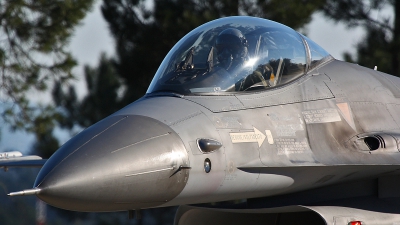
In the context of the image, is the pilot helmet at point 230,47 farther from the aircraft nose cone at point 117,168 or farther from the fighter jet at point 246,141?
the aircraft nose cone at point 117,168

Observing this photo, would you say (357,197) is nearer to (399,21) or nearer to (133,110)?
(133,110)

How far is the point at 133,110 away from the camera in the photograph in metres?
4.98

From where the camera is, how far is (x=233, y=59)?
5.64m

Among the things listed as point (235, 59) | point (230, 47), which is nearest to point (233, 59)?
point (235, 59)

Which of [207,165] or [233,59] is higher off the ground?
[233,59]

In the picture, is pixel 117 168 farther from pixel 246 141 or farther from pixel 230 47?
pixel 230 47

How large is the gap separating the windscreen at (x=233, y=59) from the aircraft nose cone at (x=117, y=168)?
0.86 m

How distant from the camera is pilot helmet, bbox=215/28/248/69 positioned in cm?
564

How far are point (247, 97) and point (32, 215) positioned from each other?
14842 mm

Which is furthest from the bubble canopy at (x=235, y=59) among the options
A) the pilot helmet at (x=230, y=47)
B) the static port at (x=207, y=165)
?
the static port at (x=207, y=165)

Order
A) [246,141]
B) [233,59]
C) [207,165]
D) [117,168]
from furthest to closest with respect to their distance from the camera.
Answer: [233,59] → [246,141] → [207,165] → [117,168]

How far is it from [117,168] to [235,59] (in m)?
1.80

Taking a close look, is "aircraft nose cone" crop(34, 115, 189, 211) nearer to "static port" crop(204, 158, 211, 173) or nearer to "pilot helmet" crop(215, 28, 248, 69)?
"static port" crop(204, 158, 211, 173)

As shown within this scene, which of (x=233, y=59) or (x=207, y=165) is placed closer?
(x=207, y=165)
